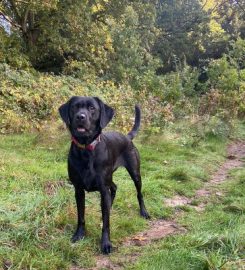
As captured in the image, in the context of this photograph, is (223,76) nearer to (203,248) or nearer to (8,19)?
(8,19)

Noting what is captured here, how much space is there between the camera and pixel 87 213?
5.01m

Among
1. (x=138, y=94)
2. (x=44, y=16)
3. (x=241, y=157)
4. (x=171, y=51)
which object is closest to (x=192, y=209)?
(x=241, y=157)

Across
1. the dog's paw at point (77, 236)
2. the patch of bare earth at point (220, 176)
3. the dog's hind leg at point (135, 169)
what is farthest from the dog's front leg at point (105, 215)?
the patch of bare earth at point (220, 176)

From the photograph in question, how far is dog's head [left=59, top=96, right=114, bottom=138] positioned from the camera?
4.11 m

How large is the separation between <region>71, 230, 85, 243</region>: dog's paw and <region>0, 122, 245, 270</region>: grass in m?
0.06

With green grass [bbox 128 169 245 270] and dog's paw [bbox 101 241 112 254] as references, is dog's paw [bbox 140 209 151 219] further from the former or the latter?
dog's paw [bbox 101 241 112 254]

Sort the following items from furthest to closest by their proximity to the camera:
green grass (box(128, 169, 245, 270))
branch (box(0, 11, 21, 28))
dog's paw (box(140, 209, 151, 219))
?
branch (box(0, 11, 21, 28)), dog's paw (box(140, 209, 151, 219)), green grass (box(128, 169, 245, 270))

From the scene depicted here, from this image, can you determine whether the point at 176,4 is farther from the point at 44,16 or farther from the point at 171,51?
the point at 44,16

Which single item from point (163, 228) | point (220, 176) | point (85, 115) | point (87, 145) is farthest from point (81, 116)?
point (220, 176)

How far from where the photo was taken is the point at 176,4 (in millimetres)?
27172

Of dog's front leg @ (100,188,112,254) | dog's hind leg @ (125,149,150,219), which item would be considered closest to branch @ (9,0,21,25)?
dog's hind leg @ (125,149,150,219)

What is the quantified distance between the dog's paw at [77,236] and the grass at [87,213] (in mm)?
63

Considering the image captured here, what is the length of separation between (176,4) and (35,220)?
25035mm

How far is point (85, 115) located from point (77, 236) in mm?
1272
